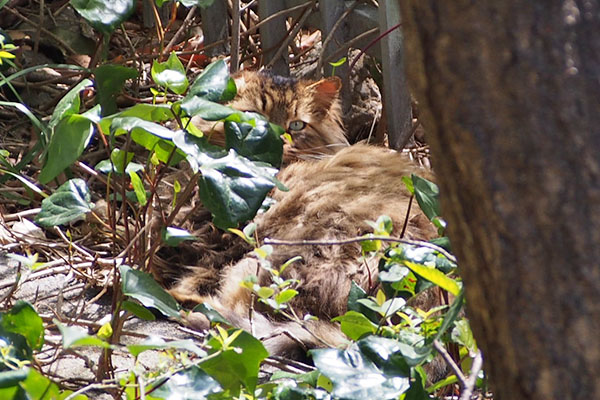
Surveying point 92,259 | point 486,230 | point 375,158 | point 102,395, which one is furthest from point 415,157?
point 486,230

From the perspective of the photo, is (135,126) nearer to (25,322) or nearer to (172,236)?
(172,236)

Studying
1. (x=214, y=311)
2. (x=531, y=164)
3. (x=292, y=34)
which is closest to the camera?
(x=531, y=164)

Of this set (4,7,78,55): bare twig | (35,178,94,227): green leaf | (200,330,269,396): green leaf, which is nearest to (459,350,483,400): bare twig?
(200,330,269,396): green leaf

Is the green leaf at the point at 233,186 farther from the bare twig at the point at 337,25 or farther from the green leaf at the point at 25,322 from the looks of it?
the bare twig at the point at 337,25

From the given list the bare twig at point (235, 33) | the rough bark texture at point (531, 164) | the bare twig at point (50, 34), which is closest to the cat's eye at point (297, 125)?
the bare twig at point (235, 33)

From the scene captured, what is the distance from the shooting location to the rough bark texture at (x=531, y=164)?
0.88 m

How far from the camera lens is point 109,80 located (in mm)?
2084

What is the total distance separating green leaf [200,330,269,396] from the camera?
4.29ft

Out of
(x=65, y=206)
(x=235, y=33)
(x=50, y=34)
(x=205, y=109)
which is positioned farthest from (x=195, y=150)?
(x=50, y=34)

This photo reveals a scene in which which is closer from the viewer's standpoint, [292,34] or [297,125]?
[297,125]

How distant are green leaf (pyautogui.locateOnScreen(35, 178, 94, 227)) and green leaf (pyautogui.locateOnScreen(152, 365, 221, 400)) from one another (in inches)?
26.9

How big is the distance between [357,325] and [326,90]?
6.36 feet

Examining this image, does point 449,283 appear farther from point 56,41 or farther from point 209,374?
point 56,41

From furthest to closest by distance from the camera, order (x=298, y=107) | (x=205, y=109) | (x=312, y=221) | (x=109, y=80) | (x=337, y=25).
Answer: (x=337, y=25) → (x=298, y=107) → (x=312, y=221) → (x=109, y=80) → (x=205, y=109)
